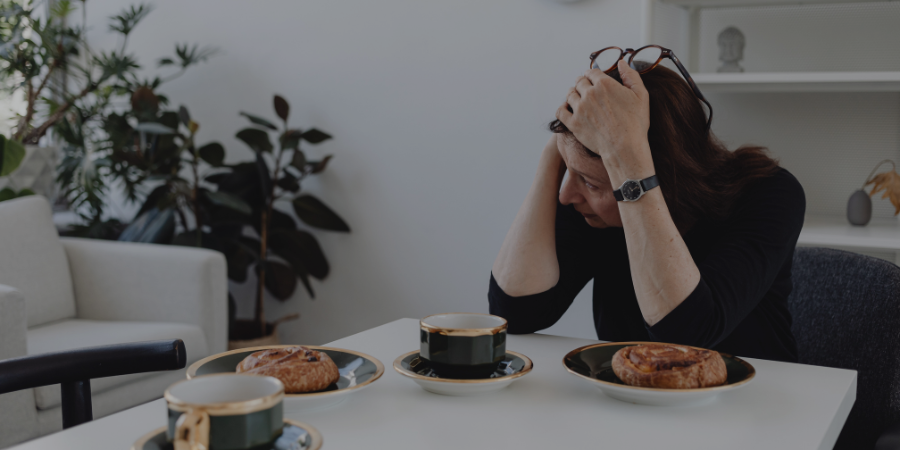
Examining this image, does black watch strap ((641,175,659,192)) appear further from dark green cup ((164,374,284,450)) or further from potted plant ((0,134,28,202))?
potted plant ((0,134,28,202))

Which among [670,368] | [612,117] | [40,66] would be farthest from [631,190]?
[40,66]

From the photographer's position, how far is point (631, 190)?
986 millimetres

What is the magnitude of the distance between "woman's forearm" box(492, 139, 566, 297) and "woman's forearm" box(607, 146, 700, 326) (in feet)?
0.59

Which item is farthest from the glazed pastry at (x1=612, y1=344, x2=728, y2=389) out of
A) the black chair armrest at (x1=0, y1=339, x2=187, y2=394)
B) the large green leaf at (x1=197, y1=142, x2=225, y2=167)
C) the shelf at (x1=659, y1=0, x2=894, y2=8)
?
the large green leaf at (x1=197, y1=142, x2=225, y2=167)

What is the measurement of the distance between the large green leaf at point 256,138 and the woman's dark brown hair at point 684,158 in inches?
70.0

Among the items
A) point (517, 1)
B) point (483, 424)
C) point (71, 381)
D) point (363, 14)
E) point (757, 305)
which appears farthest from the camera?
point (363, 14)

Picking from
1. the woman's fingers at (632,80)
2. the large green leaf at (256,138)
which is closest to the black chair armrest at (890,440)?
the woman's fingers at (632,80)

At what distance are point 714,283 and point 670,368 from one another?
337 mm

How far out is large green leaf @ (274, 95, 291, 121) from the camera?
270cm

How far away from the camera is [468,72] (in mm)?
2537

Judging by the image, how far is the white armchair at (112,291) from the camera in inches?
82.0

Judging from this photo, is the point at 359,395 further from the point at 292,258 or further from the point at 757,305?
the point at 292,258

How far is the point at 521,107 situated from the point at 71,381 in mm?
1835

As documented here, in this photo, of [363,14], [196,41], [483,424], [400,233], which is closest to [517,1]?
[363,14]
